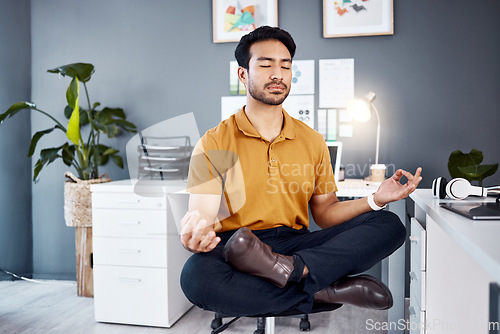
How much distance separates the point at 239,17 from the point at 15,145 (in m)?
1.79

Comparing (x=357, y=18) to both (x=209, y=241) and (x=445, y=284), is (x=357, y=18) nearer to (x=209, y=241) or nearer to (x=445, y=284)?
(x=445, y=284)

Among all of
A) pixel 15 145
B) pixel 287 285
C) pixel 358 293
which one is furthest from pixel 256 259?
pixel 15 145

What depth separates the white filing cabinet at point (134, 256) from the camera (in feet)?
7.23

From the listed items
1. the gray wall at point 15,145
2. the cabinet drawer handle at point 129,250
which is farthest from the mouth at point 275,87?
the gray wall at point 15,145

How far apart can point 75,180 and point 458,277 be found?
2170mm

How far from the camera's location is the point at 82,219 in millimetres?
2600

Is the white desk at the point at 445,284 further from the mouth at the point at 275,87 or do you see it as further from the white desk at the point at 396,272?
the mouth at the point at 275,87

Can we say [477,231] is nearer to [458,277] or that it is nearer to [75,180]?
[458,277]

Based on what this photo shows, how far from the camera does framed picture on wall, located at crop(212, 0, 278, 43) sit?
2686mm

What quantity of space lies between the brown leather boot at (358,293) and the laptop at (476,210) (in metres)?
0.30

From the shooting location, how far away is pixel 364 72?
262cm

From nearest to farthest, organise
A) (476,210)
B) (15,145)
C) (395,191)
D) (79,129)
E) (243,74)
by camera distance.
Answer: (476,210) < (395,191) < (243,74) < (79,129) < (15,145)

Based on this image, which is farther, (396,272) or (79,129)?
(79,129)

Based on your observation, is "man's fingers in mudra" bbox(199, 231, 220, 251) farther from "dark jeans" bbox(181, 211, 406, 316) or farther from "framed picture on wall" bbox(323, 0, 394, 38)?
"framed picture on wall" bbox(323, 0, 394, 38)
